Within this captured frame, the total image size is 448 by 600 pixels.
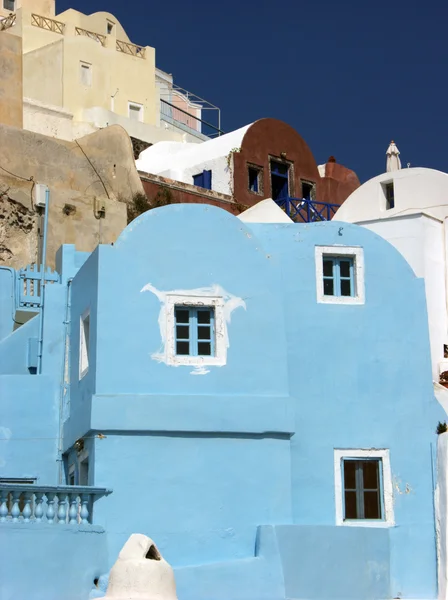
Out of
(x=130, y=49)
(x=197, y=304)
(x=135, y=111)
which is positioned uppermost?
(x=130, y=49)

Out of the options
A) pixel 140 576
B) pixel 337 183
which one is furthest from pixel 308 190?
pixel 140 576

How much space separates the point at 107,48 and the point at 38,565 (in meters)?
30.1

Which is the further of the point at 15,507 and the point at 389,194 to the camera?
the point at 389,194

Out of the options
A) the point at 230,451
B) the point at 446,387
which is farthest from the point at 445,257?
the point at 230,451

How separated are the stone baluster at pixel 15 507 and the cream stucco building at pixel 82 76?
21919 mm

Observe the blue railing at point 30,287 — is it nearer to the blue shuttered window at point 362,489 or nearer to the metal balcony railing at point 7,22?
the blue shuttered window at point 362,489

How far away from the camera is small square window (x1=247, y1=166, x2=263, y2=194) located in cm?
3953

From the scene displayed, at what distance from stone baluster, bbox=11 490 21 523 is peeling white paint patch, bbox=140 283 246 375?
3.50m

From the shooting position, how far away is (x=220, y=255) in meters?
23.1

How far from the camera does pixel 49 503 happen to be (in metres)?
20.8

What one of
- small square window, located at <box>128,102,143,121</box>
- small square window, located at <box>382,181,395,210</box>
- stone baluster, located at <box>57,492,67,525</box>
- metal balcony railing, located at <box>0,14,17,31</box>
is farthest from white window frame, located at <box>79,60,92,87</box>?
stone baluster, located at <box>57,492,67,525</box>

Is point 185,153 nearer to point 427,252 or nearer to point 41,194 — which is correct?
point 41,194

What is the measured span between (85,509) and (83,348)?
11.7ft

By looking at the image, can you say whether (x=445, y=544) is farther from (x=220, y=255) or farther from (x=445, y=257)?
(x=445, y=257)
